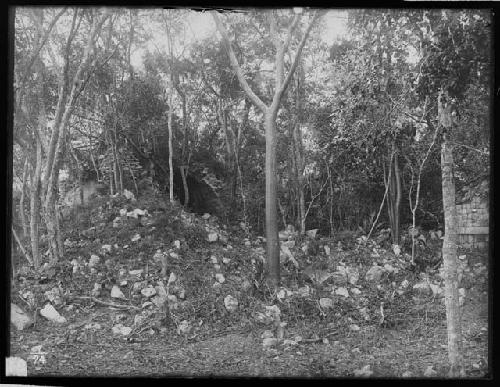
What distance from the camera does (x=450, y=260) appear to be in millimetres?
3438

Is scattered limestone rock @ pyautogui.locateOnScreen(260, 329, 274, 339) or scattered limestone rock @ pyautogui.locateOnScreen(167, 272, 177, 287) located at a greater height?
scattered limestone rock @ pyautogui.locateOnScreen(167, 272, 177, 287)

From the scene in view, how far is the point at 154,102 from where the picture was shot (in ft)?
11.6

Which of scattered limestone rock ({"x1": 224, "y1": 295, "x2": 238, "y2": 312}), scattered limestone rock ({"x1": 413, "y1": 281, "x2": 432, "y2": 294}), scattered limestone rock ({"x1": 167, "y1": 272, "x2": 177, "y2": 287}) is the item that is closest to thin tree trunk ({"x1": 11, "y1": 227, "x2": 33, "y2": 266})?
scattered limestone rock ({"x1": 167, "y1": 272, "x2": 177, "y2": 287})

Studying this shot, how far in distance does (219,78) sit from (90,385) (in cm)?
267

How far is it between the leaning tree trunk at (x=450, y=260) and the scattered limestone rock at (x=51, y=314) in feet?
10.1

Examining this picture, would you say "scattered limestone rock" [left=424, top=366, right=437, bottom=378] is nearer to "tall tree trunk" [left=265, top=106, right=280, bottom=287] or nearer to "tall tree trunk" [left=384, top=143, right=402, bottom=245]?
"tall tree trunk" [left=384, top=143, right=402, bottom=245]

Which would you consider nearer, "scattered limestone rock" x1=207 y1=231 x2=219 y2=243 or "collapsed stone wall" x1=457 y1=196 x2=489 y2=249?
"collapsed stone wall" x1=457 y1=196 x2=489 y2=249

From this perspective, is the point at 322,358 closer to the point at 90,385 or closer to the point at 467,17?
the point at 90,385

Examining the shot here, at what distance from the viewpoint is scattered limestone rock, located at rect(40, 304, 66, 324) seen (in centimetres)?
348

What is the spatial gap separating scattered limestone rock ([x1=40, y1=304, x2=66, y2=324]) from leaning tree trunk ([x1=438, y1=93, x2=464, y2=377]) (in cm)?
307

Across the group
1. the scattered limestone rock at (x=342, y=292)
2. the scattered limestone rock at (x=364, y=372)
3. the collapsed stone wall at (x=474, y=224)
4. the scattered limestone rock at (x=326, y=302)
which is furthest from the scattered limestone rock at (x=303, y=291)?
the collapsed stone wall at (x=474, y=224)

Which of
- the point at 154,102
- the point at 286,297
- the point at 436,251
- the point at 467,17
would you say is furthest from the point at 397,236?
the point at 154,102

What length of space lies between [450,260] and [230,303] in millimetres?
1771

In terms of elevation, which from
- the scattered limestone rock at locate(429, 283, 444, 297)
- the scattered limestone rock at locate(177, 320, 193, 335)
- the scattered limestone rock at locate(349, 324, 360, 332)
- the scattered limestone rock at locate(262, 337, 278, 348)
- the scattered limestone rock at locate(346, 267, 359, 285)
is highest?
the scattered limestone rock at locate(346, 267, 359, 285)
